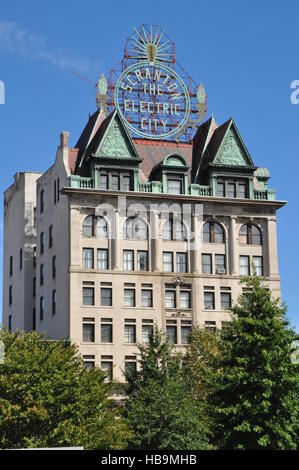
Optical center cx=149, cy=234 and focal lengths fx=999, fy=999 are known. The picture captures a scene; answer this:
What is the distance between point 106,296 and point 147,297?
4387mm

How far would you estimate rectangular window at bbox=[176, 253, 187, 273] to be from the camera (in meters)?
102

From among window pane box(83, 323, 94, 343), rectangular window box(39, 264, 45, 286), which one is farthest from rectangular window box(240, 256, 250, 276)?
rectangular window box(39, 264, 45, 286)

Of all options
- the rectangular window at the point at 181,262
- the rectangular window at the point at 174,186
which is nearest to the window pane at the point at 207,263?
the rectangular window at the point at 181,262

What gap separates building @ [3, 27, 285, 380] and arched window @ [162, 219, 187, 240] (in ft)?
0.34

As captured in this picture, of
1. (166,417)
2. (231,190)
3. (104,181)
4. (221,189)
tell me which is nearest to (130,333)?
(104,181)

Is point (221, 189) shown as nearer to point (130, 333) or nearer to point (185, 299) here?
point (185, 299)

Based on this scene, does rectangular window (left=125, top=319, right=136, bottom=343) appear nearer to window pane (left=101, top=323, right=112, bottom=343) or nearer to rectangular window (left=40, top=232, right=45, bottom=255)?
window pane (left=101, top=323, right=112, bottom=343)

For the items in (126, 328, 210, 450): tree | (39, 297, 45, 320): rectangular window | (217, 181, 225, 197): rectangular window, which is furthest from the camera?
(39, 297, 45, 320): rectangular window

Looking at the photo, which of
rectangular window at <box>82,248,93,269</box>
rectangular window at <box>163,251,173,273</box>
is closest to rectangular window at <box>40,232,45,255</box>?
rectangular window at <box>82,248,93,269</box>

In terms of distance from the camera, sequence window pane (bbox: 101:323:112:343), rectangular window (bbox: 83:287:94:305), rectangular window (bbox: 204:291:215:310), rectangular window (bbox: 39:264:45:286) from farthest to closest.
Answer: rectangular window (bbox: 39:264:45:286) → rectangular window (bbox: 204:291:215:310) → rectangular window (bbox: 83:287:94:305) → window pane (bbox: 101:323:112:343)

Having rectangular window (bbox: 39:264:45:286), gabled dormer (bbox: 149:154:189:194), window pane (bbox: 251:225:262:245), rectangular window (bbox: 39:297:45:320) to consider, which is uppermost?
gabled dormer (bbox: 149:154:189:194)

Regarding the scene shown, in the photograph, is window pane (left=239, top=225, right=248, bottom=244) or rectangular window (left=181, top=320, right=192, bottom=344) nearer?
rectangular window (left=181, top=320, right=192, bottom=344)

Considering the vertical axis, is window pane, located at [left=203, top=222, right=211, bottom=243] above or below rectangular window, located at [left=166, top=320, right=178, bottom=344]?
above

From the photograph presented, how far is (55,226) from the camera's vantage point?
10344cm
